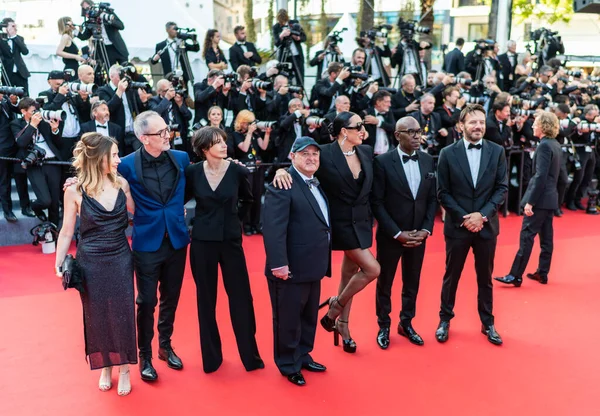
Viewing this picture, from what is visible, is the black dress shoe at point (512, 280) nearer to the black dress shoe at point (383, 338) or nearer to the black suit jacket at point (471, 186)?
the black suit jacket at point (471, 186)

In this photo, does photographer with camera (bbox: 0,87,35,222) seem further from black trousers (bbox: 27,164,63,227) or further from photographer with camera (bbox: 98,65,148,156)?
photographer with camera (bbox: 98,65,148,156)

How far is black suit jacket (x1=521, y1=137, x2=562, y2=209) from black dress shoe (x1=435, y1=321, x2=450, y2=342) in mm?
1675

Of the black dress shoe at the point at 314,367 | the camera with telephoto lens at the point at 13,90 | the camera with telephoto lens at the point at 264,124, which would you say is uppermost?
the camera with telephoto lens at the point at 13,90

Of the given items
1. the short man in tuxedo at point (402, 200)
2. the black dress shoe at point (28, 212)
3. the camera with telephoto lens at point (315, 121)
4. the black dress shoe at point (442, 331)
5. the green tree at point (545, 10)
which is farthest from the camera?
the green tree at point (545, 10)

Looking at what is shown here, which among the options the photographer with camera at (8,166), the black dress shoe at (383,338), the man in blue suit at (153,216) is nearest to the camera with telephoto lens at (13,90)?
the photographer with camera at (8,166)

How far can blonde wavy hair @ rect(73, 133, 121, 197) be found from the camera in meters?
3.30

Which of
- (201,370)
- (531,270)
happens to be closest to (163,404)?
(201,370)

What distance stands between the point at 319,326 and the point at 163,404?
1.50 m

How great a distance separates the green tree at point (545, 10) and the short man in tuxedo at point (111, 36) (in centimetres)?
1570

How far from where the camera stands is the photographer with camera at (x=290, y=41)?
8.80 metres

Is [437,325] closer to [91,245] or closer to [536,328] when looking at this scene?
[536,328]

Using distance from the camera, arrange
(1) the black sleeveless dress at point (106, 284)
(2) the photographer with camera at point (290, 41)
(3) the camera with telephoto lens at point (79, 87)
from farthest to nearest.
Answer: (2) the photographer with camera at point (290, 41) < (3) the camera with telephoto lens at point (79, 87) < (1) the black sleeveless dress at point (106, 284)

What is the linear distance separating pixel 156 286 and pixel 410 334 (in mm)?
1809

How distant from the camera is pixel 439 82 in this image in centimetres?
809
